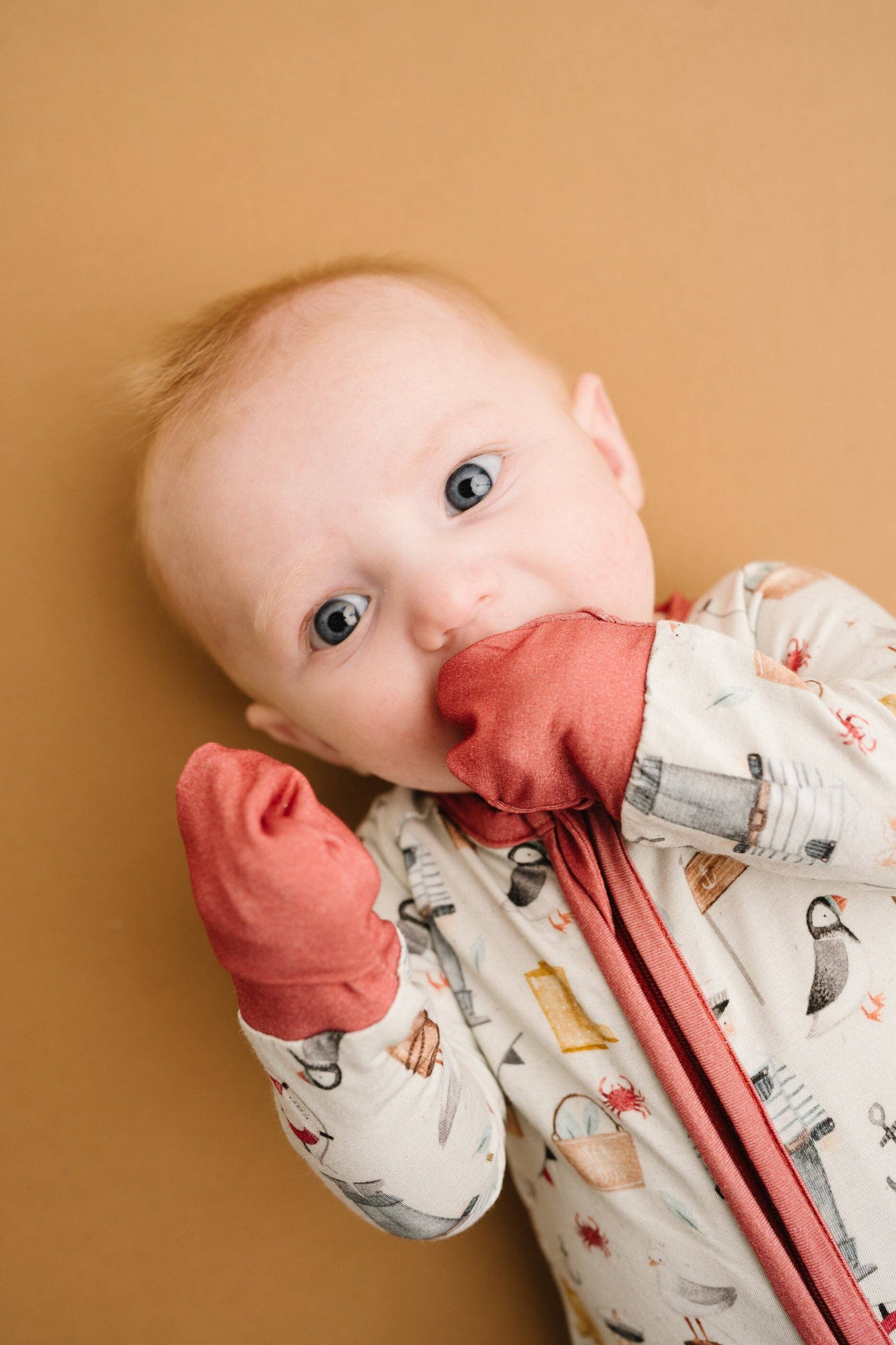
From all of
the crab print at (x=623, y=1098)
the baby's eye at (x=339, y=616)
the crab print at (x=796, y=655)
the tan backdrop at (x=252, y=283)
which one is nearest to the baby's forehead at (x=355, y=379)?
the baby's eye at (x=339, y=616)

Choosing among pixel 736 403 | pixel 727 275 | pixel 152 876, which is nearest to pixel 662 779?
pixel 152 876

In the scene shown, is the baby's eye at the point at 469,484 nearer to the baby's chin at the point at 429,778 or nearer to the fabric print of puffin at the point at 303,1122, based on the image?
the baby's chin at the point at 429,778

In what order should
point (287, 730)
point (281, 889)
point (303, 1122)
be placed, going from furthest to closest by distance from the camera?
point (287, 730) → point (303, 1122) → point (281, 889)

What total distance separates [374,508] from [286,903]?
13.5 inches

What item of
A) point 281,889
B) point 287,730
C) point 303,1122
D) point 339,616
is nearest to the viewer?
point 281,889

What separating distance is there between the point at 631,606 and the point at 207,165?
724mm

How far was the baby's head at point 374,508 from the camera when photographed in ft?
2.71

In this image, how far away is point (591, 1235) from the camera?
93cm

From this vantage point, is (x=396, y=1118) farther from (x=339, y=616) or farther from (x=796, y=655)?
(x=796, y=655)

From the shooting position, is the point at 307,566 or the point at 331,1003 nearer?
the point at 331,1003

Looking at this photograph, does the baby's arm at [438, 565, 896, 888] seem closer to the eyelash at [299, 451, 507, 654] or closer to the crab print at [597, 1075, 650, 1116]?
the eyelash at [299, 451, 507, 654]

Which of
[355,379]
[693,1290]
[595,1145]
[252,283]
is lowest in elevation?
[693,1290]

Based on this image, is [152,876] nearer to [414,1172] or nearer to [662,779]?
[414,1172]

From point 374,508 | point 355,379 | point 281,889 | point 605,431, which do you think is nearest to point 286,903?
point 281,889
